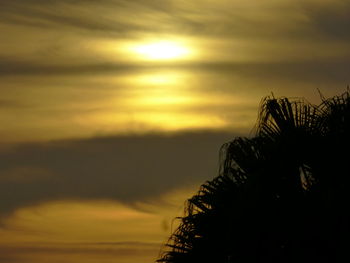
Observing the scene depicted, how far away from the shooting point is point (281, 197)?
14734mm

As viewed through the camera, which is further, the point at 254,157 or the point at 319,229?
the point at 254,157

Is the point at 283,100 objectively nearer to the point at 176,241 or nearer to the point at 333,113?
the point at 333,113

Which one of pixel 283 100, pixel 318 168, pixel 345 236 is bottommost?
pixel 345 236

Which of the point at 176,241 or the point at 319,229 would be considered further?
the point at 176,241

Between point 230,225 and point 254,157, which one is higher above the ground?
point 254,157

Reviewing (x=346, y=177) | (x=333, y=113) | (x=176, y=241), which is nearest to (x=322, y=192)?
(x=346, y=177)

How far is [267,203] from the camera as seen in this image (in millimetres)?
14656

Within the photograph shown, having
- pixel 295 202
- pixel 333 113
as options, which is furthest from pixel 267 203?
pixel 333 113

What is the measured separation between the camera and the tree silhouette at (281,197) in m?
14.2

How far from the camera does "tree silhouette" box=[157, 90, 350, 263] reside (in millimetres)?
14180

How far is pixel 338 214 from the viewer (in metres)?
14.1

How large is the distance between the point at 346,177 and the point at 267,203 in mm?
1125

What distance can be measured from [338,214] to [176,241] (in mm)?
2774

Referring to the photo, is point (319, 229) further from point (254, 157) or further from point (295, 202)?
point (254, 157)
